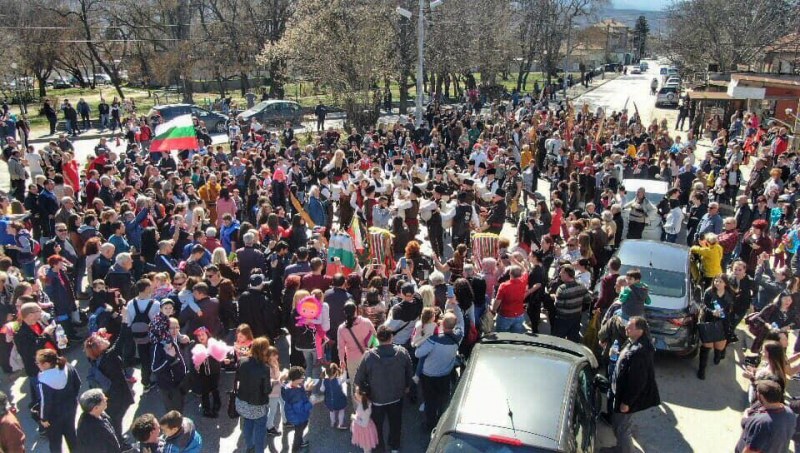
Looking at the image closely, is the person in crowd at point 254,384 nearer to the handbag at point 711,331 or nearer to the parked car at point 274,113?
the handbag at point 711,331

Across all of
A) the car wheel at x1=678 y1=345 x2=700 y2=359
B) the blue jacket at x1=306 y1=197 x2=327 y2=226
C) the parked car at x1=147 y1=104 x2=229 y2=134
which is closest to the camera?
the car wheel at x1=678 y1=345 x2=700 y2=359

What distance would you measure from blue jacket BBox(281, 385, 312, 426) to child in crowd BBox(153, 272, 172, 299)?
2.50 m

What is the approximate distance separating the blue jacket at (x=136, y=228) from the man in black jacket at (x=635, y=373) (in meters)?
7.85

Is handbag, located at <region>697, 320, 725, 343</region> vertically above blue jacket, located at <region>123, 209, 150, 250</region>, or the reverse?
blue jacket, located at <region>123, 209, 150, 250</region>

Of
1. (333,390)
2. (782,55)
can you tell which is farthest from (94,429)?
(782,55)

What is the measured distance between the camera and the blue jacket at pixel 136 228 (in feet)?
33.1

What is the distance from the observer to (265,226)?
10000 mm

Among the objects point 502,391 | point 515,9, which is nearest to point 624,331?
point 502,391

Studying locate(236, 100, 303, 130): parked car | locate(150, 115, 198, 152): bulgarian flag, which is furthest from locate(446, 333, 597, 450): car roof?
locate(236, 100, 303, 130): parked car

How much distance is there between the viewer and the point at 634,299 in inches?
287

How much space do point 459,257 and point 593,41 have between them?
102 m

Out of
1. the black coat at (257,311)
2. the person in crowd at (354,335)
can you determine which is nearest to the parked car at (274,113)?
the black coat at (257,311)

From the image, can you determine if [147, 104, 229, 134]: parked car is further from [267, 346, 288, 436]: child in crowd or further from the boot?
the boot

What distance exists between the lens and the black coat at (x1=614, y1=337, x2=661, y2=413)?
6.03 meters
